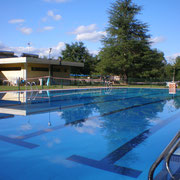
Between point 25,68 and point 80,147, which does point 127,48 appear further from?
point 80,147

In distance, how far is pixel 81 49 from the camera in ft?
159

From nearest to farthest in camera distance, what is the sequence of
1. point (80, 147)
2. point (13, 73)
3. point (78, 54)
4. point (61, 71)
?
point (80, 147), point (13, 73), point (61, 71), point (78, 54)

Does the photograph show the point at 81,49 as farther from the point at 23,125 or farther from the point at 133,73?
the point at 23,125

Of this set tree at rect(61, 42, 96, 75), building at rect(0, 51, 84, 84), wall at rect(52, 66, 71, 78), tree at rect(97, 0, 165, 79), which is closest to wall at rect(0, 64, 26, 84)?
building at rect(0, 51, 84, 84)

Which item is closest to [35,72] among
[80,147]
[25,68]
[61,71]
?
[25,68]

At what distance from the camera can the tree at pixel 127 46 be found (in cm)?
3519

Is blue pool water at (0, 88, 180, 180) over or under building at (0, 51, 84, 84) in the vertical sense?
under

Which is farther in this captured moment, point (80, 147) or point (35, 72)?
point (35, 72)

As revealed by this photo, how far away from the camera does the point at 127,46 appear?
3525 centimetres

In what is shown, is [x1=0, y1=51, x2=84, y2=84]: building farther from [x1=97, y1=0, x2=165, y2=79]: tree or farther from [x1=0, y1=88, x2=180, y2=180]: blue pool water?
[x1=0, y1=88, x2=180, y2=180]: blue pool water

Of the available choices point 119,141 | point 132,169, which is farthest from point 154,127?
point 132,169

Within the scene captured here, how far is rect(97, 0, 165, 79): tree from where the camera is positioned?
3519 centimetres

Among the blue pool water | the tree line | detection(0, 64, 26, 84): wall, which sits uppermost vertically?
the tree line

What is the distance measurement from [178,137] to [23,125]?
17.0ft
